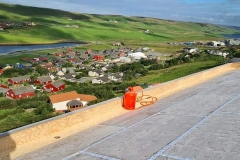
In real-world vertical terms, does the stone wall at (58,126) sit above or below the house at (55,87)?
above

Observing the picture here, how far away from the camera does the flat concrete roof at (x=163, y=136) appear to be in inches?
226

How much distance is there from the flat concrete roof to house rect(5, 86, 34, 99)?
28.6 meters

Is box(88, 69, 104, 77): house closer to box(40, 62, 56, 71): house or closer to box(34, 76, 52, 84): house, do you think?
box(34, 76, 52, 84): house

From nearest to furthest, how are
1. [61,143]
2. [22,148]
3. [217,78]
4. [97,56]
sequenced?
1. [22,148]
2. [61,143]
3. [217,78]
4. [97,56]

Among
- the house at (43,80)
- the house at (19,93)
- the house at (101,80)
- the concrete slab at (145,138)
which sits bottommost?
the house at (19,93)

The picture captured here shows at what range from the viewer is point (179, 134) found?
6.89 metres

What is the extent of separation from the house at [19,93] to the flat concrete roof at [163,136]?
28.6 metres

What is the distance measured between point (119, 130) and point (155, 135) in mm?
920

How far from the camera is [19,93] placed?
35.4 meters

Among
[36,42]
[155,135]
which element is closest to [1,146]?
[155,135]

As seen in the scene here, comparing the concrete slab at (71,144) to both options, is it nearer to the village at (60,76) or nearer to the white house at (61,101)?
the village at (60,76)

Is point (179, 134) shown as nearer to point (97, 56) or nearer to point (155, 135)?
point (155, 135)

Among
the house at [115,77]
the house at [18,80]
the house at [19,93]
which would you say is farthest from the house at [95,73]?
the house at [19,93]

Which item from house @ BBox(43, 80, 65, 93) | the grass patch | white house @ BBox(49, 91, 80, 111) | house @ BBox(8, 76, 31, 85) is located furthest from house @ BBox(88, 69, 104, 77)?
white house @ BBox(49, 91, 80, 111)
